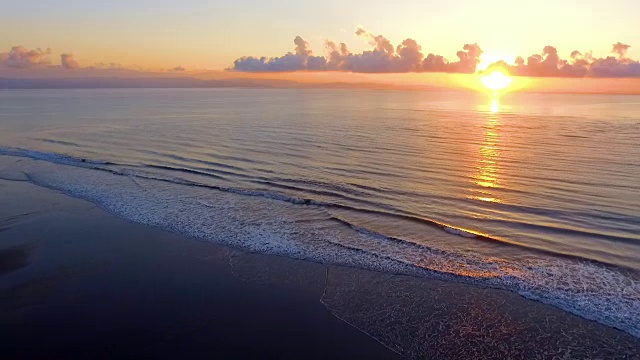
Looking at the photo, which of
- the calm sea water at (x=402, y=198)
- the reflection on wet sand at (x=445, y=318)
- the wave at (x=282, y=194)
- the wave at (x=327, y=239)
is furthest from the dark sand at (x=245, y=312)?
the wave at (x=282, y=194)

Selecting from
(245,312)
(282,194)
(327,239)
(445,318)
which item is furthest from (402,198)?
(245,312)

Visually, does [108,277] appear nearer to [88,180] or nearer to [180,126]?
[88,180]

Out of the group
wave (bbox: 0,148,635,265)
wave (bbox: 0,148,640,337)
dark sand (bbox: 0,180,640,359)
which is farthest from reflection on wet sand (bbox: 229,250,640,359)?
wave (bbox: 0,148,635,265)

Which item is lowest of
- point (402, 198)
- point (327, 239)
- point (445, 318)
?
point (445, 318)

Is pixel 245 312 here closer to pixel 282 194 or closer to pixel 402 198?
pixel 282 194

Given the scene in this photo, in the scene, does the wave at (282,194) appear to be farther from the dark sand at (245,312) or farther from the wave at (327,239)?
the dark sand at (245,312)
